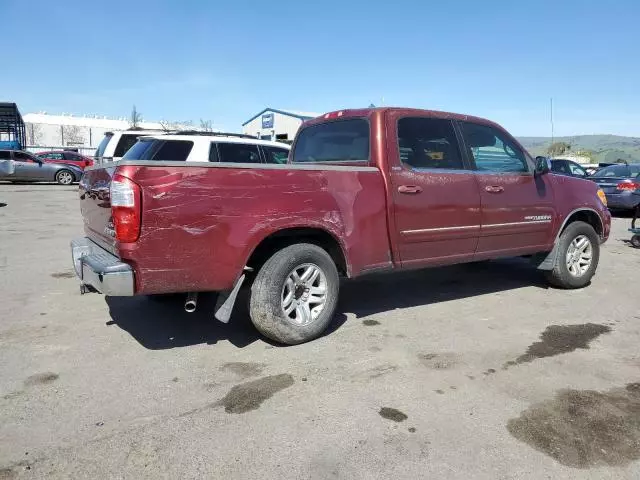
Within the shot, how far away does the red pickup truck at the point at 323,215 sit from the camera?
357cm

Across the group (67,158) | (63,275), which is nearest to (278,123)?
(67,158)

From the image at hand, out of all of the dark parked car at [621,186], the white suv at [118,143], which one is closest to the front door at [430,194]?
the white suv at [118,143]

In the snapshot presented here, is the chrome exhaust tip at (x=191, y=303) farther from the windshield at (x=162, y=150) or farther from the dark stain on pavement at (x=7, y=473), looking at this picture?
the windshield at (x=162, y=150)

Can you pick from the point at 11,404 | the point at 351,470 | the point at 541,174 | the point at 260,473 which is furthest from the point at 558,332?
the point at 11,404

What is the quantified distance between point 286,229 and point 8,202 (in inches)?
562

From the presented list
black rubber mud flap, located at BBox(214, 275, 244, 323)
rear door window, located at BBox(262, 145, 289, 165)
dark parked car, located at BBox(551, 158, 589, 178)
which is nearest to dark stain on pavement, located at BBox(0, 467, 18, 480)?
black rubber mud flap, located at BBox(214, 275, 244, 323)

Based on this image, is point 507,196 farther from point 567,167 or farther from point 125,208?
point 567,167

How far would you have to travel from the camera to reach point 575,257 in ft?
20.5

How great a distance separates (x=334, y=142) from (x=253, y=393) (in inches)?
108

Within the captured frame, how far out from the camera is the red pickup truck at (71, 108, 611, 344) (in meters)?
3.57

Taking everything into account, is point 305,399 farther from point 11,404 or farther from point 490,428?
point 11,404

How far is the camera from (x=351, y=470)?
2.59 meters

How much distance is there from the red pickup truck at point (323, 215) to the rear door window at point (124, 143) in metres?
7.25

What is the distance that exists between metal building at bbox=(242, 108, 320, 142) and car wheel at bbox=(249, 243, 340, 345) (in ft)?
116
